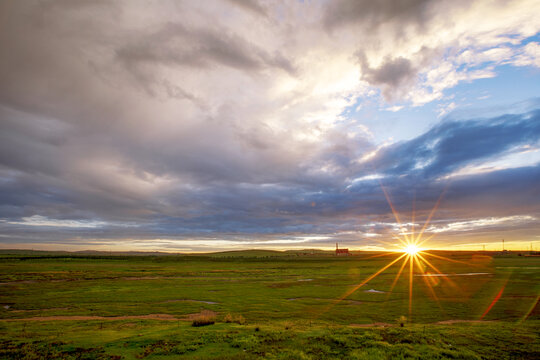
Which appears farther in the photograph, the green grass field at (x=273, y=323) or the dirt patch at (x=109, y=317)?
the dirt patch at (x=109, y=317)

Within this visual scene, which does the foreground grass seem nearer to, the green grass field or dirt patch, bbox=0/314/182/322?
the green grass field

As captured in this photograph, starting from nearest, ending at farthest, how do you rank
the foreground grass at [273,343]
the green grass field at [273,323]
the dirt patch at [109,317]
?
1. the foreground grass at [273,343]
2. the green grass field at [273,323]
3. the dirt patch at [109,317]

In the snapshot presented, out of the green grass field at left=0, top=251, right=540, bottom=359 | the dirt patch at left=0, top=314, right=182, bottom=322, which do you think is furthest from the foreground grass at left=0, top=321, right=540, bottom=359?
the dirt patch at left=0, top=314, right=182, bottom=322

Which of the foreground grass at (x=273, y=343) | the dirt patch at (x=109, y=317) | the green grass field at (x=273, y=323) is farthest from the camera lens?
the dirt patch at (x=109, y=317)

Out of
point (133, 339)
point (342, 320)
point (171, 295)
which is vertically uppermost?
point (133, 339)

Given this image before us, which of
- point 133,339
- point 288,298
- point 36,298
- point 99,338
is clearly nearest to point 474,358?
point 133,339

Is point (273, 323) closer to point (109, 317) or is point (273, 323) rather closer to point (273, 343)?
point (273, 343)

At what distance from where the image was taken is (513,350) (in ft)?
55.3

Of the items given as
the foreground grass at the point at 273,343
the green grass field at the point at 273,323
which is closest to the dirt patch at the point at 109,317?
the green grass field at the point at 273,323

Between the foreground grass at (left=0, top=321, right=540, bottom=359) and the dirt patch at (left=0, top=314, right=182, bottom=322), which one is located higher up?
the foreground grass at (left=0, top=321, right=540, bottom=359)

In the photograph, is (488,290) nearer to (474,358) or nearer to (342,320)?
(342,320)

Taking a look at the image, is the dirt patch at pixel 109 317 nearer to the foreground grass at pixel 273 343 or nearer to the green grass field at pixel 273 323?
the green grass field at pixel 273 323

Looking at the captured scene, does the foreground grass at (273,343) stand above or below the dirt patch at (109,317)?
above

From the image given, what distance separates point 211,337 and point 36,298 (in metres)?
39.4
